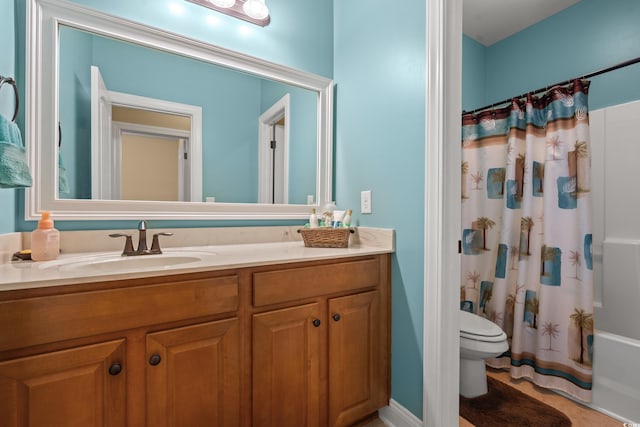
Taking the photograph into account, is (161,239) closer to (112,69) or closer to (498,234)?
(112,69)

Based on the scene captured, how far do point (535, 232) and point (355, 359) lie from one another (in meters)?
1.41

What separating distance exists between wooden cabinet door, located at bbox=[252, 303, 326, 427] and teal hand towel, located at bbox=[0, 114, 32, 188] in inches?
31.4

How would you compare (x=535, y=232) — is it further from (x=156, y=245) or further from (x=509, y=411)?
(x=156, y=245)

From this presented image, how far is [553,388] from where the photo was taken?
64.4 inches

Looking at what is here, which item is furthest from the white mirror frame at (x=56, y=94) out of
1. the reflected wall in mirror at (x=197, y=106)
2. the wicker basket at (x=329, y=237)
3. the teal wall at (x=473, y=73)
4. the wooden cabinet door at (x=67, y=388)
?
the teal wall at (x=473, y=73)

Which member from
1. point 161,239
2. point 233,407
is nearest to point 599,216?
point 233,407

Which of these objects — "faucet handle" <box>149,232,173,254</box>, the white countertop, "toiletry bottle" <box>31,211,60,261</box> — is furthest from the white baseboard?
"toiletry bottle" <box>31,211,60,261</box>

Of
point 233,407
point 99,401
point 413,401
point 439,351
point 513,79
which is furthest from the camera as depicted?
point 513,79

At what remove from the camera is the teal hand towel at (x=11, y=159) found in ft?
2.43

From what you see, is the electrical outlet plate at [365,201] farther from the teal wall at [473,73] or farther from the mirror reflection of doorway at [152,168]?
the teal wall at [473,73]

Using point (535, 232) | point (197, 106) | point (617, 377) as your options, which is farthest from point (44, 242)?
point (617, 377)

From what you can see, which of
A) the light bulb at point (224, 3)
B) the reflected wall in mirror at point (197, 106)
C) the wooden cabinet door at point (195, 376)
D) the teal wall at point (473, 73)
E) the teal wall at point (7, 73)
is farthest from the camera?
the teal wall at point (473, 73)

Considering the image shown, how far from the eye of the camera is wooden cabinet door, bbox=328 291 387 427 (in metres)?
1.20

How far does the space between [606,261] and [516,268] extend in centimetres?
53
